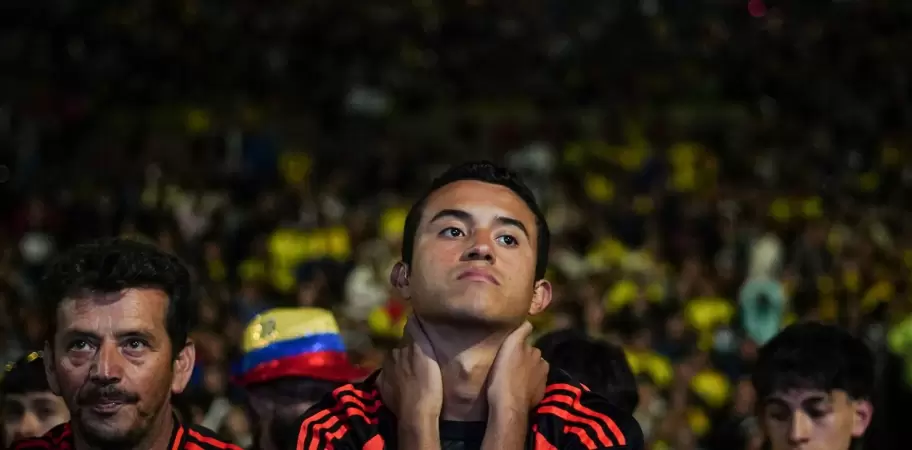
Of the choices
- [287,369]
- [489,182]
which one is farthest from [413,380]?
[287,369]

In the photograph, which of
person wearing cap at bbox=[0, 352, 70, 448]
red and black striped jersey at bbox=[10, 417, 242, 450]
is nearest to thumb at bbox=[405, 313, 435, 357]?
red and black striped jersey at bbox=[10, 417, 242, 450]

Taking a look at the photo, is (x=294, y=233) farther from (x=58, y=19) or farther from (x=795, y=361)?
(x=795, y=361)

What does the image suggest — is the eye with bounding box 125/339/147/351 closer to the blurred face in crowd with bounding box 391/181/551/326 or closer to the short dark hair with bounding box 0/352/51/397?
the blurred face in crowd with bounding box 391/181/551/326

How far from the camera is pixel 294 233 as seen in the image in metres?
14.0

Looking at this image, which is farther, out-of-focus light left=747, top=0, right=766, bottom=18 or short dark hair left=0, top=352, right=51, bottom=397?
out-of-focus light left=747, top=0, right=766, bottom=18

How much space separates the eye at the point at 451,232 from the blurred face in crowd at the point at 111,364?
2.85 ft

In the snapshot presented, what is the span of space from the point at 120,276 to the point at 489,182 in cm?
103

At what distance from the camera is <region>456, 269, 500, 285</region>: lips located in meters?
3.85

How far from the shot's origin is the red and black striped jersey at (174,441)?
4500mm

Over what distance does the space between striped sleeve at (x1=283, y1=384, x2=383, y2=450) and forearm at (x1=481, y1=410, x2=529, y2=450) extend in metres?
0.29

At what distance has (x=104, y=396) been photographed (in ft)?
13.8

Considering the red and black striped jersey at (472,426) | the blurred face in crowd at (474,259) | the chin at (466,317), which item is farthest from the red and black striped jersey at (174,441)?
the chin at (466,317)

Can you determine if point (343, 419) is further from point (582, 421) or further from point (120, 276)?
point (120, 276)

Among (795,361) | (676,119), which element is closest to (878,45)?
(676,119)
